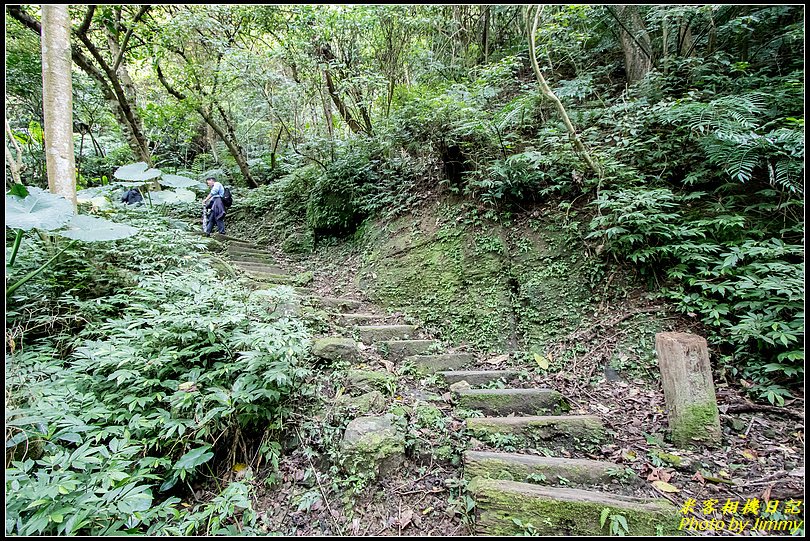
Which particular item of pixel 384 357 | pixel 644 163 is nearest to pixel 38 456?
pixel 384 357

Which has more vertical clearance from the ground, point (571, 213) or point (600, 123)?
point (600, 123)

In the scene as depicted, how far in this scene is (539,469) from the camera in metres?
2.40

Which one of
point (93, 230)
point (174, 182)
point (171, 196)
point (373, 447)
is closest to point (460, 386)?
point (373, 447)

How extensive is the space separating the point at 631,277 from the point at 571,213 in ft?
3.70

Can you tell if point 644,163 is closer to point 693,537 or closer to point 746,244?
point 746,244

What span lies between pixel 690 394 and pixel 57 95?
724 centimetres

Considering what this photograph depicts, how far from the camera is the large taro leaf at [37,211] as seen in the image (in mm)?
2958

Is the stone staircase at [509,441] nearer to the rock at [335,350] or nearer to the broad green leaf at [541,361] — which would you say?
the rock at [335,350]

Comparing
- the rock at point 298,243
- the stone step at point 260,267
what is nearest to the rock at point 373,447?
the stone step at point 260,267

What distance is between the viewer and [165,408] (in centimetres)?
284

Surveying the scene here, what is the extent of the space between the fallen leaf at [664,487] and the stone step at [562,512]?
1.23 ft

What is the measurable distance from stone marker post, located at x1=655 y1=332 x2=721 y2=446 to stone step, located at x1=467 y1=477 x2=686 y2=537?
38.8 inches

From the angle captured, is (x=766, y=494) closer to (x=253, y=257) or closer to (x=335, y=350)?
(x=335, y=350)

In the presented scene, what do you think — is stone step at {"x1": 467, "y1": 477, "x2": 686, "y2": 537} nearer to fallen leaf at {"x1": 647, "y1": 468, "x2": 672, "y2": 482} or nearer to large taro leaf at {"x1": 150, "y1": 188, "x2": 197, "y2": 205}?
fallen leaf at {"x1": 647, "y1": 468, "x2": 672, "y2": 482}
